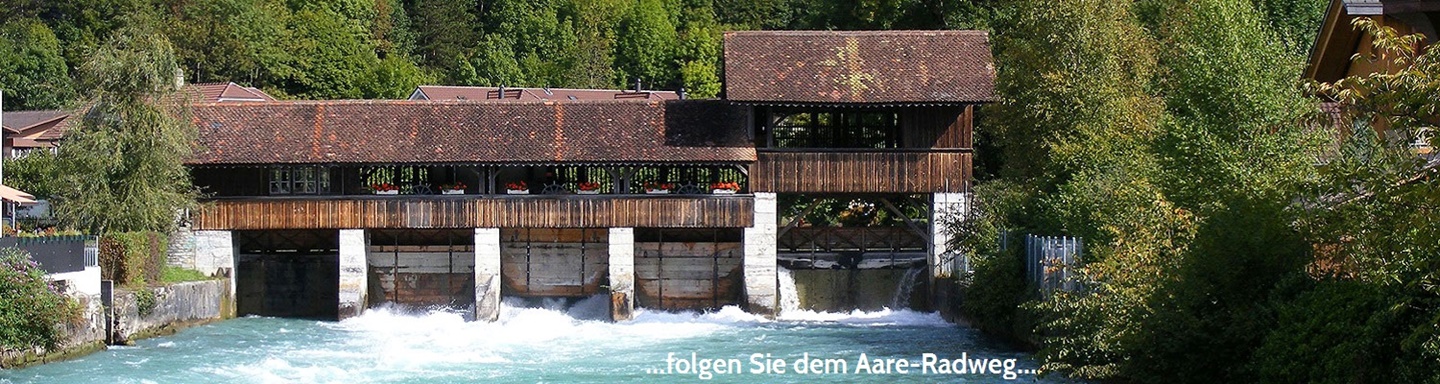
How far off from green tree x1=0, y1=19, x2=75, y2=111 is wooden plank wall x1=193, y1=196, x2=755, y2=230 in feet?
138

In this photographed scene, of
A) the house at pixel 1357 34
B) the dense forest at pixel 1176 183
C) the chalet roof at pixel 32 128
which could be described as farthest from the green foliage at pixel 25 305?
the chalet roof at pixel 32 128

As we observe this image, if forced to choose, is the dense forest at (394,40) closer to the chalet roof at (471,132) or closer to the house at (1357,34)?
the chalet roof at (471,132)

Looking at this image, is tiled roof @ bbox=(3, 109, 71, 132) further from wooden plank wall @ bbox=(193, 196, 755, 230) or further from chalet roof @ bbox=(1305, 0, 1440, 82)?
chalet roof @ bbox=(1305, 0, 1440, 82)

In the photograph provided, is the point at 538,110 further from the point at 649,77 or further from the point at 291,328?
the point at 649,77

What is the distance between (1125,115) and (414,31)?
2675 inches

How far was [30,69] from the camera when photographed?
3073 inches

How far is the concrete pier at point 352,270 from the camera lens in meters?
36.8

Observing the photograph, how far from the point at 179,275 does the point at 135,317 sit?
5015 millimetres

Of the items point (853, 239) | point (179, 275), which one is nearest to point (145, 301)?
point (179, 275)

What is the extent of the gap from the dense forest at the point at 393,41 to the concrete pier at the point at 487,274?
33.8 metres

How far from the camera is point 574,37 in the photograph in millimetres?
94625

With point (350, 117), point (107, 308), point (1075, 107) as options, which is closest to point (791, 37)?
point (1075, 107)

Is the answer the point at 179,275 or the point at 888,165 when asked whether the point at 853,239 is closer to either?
the point at 888,165

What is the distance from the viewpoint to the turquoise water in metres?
26.6
